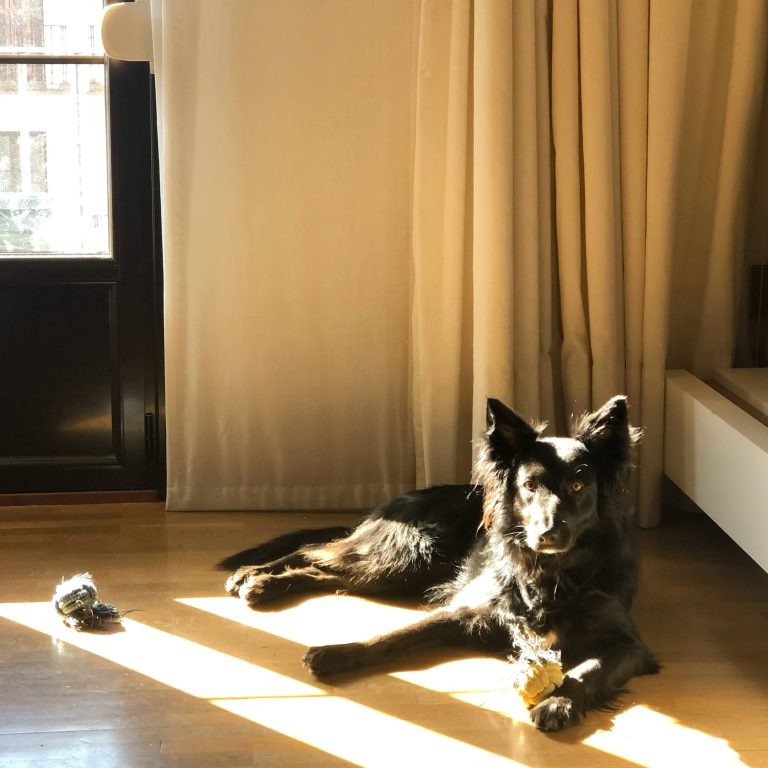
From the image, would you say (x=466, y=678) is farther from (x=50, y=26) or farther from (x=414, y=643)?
(x=50, y=26)

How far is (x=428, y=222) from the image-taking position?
317 centimetres

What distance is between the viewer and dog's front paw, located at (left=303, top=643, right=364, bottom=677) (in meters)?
2.25

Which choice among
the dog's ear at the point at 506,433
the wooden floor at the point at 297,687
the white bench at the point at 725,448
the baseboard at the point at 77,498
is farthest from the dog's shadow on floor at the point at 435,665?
the baseboard at the point at 77,498

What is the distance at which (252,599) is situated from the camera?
263cm

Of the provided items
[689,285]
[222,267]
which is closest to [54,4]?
[222,267]

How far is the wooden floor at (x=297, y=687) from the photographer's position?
6.43 feet

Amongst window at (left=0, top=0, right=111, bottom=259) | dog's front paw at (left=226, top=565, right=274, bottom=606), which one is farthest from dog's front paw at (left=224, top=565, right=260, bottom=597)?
window at (left=0, top=0, right=111, bottom=259)

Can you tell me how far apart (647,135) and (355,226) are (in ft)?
2.98

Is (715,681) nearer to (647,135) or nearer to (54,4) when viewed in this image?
(647,135)

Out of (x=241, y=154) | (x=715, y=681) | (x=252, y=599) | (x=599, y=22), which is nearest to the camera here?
(x=715, y=681)

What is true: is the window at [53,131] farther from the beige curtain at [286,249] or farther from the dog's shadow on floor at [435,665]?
the dog's shadow on floor at [435,665]

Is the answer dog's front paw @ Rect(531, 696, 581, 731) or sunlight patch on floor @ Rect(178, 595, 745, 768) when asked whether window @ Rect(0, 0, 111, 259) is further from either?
dog's front paw @ Rect(531, 696, 581, 731)

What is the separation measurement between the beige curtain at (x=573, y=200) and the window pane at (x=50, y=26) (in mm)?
1031

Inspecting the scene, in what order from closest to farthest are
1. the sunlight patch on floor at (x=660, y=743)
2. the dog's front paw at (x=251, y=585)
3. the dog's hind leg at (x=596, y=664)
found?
the sunlight patch on floor at (x=660, y=743), the dog's hind leg at (x=596, y=664), the dog's front paw at (x=251, y=585)
